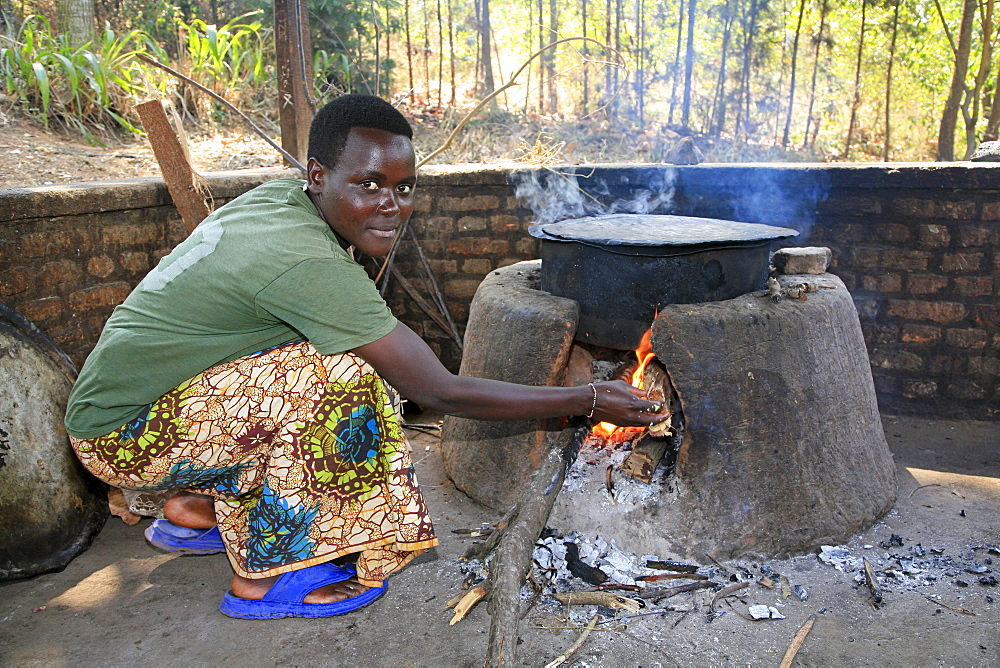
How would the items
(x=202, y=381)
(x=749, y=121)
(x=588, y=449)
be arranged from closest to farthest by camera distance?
1. (x=202, y=381)
2. (x=588, y=449)
3. (x=749, y=121)

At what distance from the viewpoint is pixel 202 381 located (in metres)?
1.98

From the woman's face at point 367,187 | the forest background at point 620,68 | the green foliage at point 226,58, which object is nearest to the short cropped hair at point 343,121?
the woman's face at point 367,187

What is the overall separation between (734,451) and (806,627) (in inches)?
21.1

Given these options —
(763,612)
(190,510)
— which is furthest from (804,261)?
(190,510)

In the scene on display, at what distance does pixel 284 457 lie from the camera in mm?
1988

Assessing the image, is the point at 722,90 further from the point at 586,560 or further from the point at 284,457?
the point at 284,457

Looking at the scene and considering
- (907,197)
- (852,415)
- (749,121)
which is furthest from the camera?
(749,121)

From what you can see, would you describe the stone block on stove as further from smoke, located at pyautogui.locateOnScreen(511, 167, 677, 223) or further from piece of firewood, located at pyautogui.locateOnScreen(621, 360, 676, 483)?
smoke, located at pyautogui.locateOnScreen(511, 167, 677, 223)

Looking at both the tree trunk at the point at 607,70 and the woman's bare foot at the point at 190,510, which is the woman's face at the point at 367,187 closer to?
the woman's bare foot at the point at 190,510

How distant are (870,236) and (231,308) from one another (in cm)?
303

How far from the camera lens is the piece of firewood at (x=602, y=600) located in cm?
214

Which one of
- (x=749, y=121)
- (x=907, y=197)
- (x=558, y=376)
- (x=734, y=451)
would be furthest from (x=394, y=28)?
(x=734, y=451)

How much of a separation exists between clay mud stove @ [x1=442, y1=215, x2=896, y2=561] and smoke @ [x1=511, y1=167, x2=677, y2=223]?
1128 millimetres

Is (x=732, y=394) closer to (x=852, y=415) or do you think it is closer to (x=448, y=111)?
(x=852, y=415)
